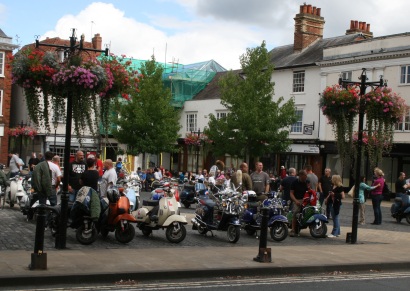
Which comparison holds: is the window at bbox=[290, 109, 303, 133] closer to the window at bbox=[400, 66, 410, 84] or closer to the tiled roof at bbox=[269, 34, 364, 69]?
the tiled roof at bbox=[269, 34, 364, 69]

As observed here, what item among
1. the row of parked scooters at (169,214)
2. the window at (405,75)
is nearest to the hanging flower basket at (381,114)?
the row of parked scooters at (169,214)

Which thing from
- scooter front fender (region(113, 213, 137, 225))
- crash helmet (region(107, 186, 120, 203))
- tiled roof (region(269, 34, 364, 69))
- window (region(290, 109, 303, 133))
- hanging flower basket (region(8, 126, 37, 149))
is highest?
tiled roof (region(269, 34, 364, 69))

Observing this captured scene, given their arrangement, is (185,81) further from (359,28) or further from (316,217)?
(316,217)

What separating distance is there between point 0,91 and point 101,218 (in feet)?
129

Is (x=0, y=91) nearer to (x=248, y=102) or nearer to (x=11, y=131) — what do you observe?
(x=11, y=131)

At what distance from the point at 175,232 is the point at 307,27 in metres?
34.8

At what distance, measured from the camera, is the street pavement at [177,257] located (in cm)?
1005

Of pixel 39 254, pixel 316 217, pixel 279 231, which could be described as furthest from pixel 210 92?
pixel 39 254

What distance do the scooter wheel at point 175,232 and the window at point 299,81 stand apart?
30715mm

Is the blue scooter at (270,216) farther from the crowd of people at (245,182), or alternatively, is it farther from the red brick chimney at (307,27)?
the red brick chimney at (307,27)

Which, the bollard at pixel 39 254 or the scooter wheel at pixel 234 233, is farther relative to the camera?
the scooter wheel at pixel 234 233

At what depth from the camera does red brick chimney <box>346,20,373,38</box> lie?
147 feet

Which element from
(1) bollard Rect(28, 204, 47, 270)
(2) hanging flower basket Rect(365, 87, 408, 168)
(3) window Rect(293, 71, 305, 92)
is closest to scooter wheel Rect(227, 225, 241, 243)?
(2) hanging flower basket Rect(365, 87, 408, 168)

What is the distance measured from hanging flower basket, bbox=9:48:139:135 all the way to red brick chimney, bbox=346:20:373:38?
3477 centimetres
